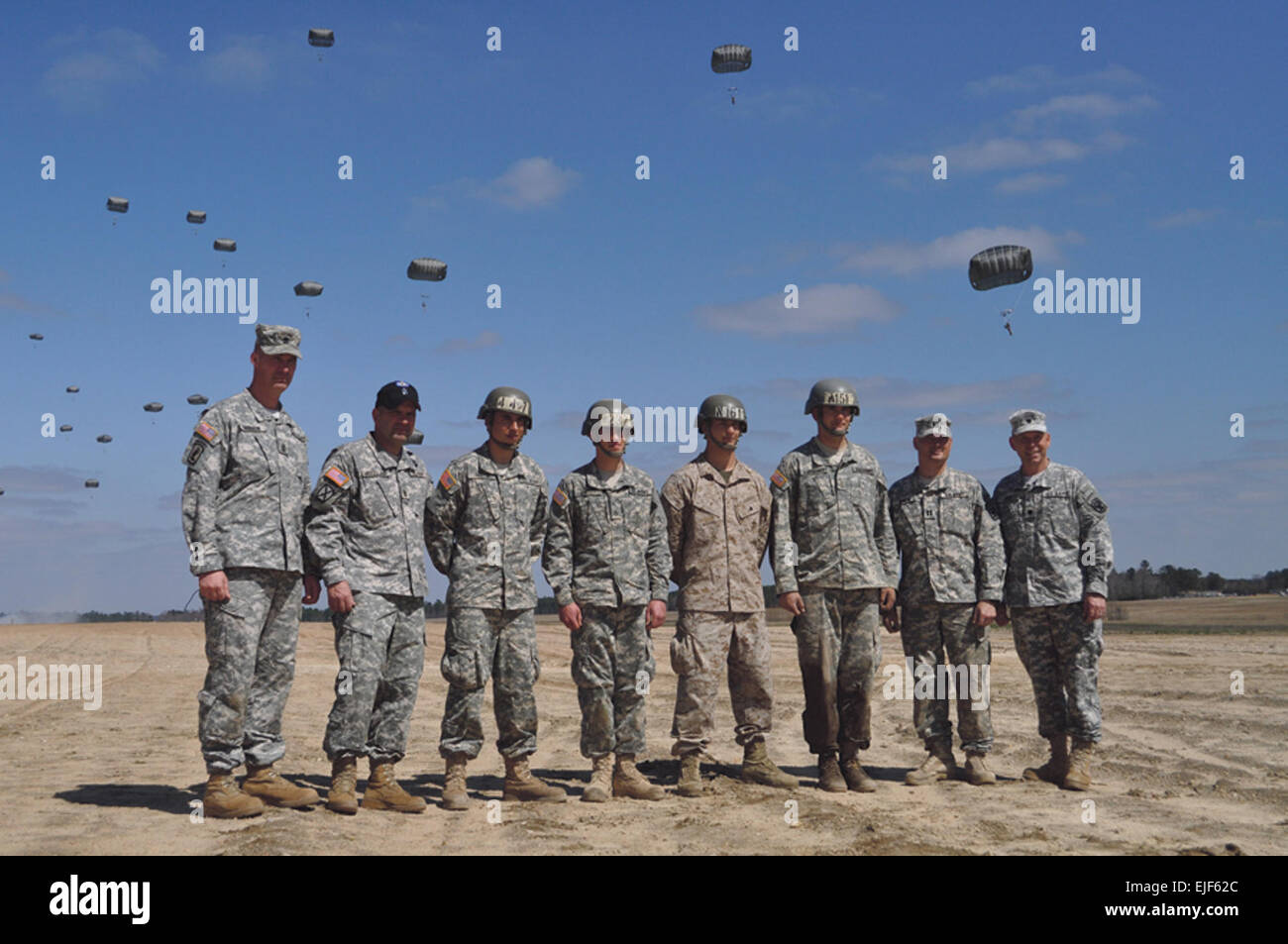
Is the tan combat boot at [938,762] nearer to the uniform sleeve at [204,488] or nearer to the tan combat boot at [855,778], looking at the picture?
the tan combat boot at [855,778]

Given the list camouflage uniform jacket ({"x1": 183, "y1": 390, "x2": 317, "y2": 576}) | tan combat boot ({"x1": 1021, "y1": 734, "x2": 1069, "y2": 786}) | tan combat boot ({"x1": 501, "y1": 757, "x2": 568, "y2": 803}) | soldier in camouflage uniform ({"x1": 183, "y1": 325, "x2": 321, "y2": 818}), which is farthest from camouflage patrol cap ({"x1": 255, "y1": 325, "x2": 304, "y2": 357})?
tan combat boot ({"x1": 1021, "y1": 734, "x2": 1069, "y2": 786})

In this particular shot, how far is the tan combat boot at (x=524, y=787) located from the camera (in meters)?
7.58

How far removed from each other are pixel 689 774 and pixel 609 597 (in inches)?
58.4

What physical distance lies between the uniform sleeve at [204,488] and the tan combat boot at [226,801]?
1360 mm

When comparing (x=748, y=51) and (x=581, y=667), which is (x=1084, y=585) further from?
(x=748, y=51)

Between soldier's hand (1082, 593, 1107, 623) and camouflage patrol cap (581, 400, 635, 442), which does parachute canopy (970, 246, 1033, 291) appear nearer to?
soldier's hand (1082, 593, 1107, 623)

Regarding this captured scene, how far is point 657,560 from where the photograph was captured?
8000 millimetres

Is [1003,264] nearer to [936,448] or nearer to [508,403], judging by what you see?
[936,448]

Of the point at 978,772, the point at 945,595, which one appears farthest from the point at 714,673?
the point at 978,772

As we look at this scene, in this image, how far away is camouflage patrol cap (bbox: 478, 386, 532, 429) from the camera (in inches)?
304

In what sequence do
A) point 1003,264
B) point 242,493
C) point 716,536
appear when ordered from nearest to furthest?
point 242,493, point 716,536, point 1003,264

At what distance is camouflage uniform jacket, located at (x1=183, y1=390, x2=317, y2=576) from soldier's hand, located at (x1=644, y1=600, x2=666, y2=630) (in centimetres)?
245

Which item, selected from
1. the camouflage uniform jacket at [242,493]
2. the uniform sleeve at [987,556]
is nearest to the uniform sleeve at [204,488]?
the camouflage uniform jacket at [242,493]

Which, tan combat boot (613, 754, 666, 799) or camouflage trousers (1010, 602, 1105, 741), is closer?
tan combat boot (613, 754, 666, 799)
